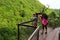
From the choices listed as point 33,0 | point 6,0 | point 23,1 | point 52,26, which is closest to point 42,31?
point 52,26

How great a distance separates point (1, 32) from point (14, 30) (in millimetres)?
967

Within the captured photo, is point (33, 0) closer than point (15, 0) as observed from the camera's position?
No

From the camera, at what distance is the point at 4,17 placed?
15.8 m

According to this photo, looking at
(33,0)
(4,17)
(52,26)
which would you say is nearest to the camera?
(52,26)

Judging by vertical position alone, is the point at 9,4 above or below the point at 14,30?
above

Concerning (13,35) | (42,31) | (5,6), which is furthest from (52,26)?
(5,6)

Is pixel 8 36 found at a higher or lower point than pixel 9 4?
lower

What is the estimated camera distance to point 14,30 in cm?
1319

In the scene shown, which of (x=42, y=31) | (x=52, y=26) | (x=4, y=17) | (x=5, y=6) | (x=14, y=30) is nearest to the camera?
(x=42, y=31)

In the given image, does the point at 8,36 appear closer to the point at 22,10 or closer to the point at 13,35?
the point at 13,35

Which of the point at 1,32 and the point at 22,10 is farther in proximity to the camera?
the point at 22,10

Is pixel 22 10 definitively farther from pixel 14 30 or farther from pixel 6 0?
pixel 14 30

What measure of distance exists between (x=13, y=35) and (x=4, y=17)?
354cm

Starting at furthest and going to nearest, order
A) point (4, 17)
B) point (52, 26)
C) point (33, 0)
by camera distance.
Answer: point (33, 0) → point (4, 17) → point (52, 26)
